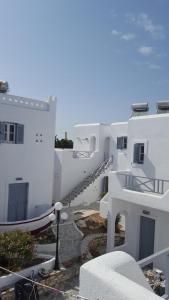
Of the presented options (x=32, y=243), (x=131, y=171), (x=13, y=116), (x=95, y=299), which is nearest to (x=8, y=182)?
(x=13, y=116)

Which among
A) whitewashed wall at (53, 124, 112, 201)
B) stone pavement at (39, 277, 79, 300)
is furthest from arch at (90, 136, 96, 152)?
stone pavement at (39, 277, 79, 300)

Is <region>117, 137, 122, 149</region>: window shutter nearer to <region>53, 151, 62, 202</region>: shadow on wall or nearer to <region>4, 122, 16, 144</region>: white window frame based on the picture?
<region>53, 151, 62, 202</region>: shadow on wall

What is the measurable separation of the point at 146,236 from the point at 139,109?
775 cm

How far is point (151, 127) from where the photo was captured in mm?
14758

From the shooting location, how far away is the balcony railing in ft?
46.5

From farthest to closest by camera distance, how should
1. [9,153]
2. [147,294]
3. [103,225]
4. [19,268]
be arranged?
1. [103,225]
2. [9,153]
3. [19,268]
4. [147,294]

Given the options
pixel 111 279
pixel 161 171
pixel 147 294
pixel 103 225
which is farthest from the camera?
pixel 103 225

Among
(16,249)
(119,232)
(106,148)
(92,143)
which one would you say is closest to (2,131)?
(16,249)

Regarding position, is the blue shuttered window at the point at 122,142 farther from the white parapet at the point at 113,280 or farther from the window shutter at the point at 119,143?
the white parapet at the point at 113,280

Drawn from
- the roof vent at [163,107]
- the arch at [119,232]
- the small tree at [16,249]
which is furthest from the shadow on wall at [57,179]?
the small tree at [16,249]

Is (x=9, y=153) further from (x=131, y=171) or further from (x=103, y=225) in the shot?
(x=103, y=225)

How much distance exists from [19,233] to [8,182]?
451cm

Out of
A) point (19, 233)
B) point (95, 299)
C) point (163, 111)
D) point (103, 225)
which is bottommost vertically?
point (103, 225)

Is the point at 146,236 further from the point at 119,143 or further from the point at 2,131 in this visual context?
the point at 119,143
